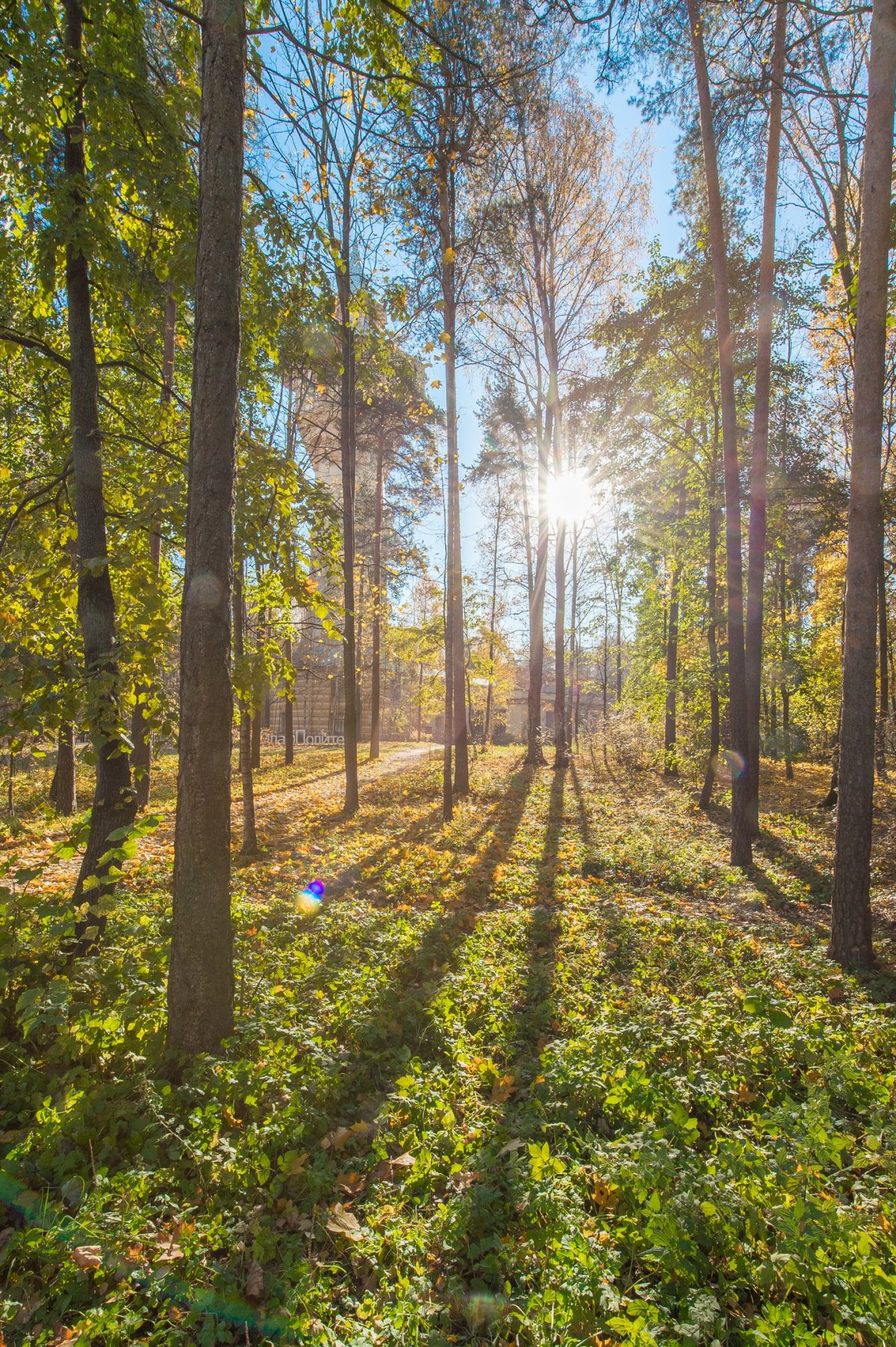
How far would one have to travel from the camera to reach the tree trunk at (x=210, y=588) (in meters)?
3.39

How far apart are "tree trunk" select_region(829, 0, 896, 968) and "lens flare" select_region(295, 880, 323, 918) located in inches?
186

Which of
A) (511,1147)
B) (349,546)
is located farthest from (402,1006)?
(349,546)

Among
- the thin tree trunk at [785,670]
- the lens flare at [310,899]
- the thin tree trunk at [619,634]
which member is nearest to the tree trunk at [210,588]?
the lens flare at [310,899]

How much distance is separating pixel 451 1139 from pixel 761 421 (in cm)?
977

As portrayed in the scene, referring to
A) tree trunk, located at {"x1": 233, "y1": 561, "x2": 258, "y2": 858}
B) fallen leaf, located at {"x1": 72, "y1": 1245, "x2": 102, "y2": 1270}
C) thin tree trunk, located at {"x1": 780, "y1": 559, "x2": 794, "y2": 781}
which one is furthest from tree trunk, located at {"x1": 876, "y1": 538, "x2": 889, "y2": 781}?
fallen leaf, located at {"x1": 72, "y1": 1245, "x2": 102, "y2": 1270}

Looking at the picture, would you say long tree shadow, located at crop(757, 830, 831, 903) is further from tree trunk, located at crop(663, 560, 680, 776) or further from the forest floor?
tree trunk, located at crop(663, 560, 680, 776)

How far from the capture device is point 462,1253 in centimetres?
251

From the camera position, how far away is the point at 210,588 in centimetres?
338

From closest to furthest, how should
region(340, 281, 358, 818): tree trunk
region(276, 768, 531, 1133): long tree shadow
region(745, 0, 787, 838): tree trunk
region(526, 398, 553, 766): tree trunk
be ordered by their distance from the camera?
region(276, 768, 531, 1133): long tree shadow → region(745, 0, 787, 838): tree trunk → region(340, 281, 358, 818): tree trunk → region(526, 398, 553, 766): tree trunk

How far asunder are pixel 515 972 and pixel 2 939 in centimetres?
352

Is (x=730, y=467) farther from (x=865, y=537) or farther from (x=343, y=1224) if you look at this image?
(x=343, y=1224)

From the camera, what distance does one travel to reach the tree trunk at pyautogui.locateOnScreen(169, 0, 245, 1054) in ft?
11.1

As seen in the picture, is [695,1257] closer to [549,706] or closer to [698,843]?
[698,843]

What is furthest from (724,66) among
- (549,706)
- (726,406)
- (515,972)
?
(549,706)
